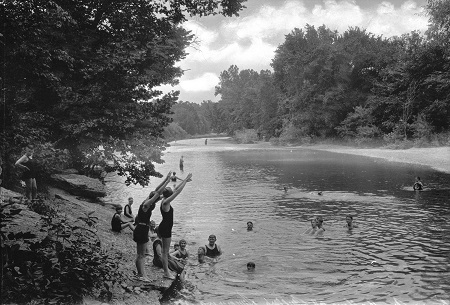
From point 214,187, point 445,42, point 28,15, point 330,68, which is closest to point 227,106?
point 330,68

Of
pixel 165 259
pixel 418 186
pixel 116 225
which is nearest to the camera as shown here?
pixel 165 259

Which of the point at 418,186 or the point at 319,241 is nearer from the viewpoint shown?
the point at 319,241

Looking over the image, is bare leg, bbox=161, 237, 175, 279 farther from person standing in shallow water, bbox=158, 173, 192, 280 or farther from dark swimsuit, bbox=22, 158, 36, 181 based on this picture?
dark swimsuit, bbox=22, 158, 36, 181

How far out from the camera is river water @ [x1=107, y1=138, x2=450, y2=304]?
1168 cm

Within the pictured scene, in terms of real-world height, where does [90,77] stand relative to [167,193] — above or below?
above

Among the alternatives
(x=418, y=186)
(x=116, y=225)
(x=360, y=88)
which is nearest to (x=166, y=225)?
(x=116, y=225)

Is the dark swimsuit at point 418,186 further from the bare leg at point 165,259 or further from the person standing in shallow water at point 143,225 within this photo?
the person standing in shallow water at point 143,225

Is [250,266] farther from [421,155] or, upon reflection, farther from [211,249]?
[421,155]

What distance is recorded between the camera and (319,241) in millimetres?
17766

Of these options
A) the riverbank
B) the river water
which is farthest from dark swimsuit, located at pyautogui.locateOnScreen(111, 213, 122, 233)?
the river water

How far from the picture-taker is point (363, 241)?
1748 cm

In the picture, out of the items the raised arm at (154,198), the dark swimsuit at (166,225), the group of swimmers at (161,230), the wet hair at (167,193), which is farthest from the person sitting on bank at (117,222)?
the raised arm at (154,198)

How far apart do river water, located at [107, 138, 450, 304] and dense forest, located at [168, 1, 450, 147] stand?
1095 inches

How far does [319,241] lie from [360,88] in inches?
2948
